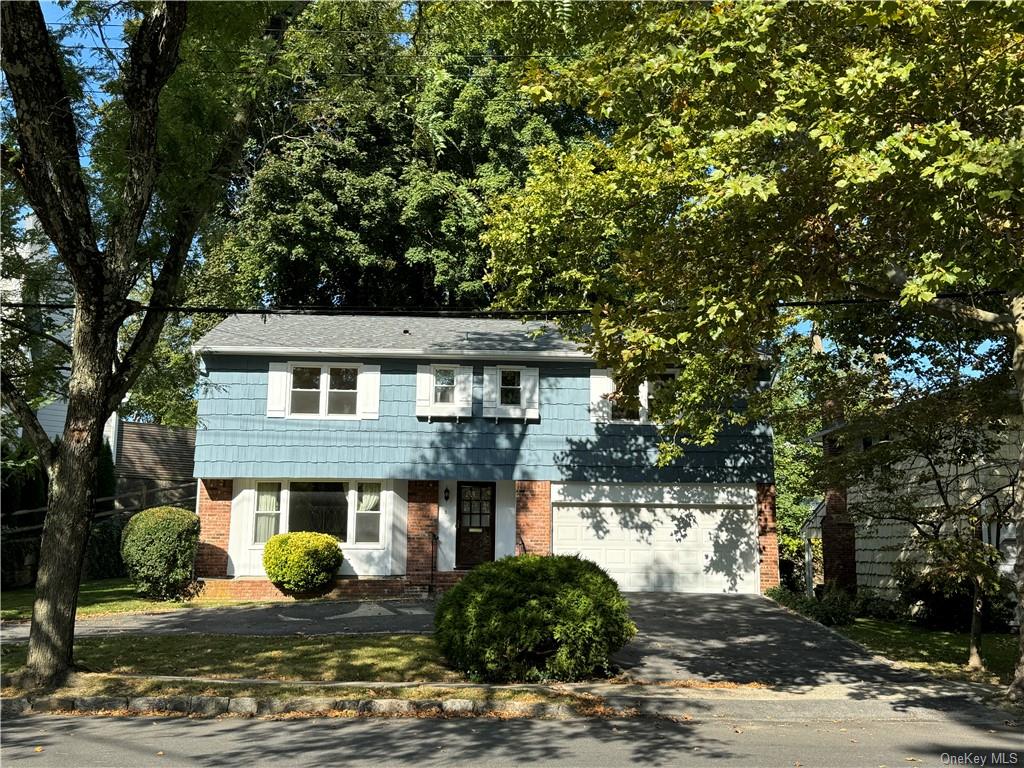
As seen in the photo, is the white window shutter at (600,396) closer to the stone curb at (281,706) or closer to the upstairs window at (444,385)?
the upstairs window at (444,385)

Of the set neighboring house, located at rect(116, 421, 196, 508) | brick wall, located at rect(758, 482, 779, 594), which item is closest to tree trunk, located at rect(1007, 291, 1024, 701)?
brick wall, located at rect(758, 482, 779, 594)

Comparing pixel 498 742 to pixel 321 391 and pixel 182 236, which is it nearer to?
pixel 182 236

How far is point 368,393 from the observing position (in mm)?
21094

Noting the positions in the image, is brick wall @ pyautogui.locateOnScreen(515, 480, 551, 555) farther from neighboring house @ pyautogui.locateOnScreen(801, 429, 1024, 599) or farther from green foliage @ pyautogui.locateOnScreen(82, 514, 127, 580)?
green foliage @ pyautogui.locateOnScreen(82, 514, 127, 580)

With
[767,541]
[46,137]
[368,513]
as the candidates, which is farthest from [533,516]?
[46,137]

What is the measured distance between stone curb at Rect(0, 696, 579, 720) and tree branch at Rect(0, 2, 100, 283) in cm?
492

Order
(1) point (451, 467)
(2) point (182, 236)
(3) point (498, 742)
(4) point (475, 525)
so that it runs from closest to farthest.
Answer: (3) point (498, 742)
(2) point (182, 236)
(1) point (451, 467)
(4) point (475, 525)

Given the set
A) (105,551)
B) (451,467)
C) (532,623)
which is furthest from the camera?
(105,551)

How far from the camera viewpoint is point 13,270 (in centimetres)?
1270

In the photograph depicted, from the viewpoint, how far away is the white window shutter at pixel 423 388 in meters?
21.0

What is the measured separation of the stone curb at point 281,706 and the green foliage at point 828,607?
900 cm

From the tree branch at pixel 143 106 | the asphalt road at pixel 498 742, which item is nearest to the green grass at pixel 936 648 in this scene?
the asphalt road at pixel 498 742

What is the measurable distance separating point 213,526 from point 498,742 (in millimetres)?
14094

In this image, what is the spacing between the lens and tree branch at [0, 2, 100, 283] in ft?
30.9
